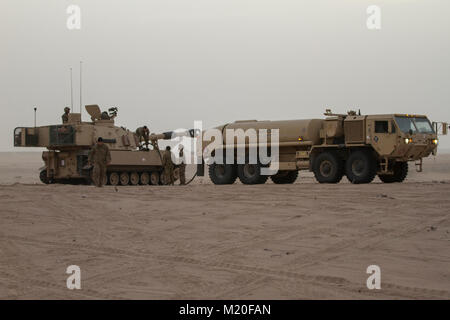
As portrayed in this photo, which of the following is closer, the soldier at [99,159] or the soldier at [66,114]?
the soldier at [99,159]

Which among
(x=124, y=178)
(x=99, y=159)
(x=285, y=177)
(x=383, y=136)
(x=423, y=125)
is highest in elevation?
(x=423, y=125)

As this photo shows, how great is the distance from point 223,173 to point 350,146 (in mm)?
5637

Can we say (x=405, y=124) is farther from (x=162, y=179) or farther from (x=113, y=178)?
(x=162, y=179)

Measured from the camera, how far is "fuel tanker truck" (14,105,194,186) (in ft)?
98.6

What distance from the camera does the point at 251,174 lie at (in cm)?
2722

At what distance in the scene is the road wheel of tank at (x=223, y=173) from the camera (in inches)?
1094

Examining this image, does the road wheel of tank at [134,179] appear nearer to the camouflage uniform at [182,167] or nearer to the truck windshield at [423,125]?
the camouflage uniform at [182,167]

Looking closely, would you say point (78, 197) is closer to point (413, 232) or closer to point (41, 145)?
point (413, 232)

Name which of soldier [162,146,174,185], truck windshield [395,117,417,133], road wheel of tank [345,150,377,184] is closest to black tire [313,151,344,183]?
road wheel of tank [345,150,377,184]

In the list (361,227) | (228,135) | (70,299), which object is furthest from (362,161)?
(70,299)

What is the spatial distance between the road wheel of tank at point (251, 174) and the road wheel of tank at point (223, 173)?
346mm

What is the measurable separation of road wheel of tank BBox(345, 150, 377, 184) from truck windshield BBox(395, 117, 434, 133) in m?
1.33

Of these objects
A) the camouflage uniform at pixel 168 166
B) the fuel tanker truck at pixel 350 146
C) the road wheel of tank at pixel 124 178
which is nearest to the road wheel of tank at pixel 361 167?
the fuel tanker truck at pixel 350 146

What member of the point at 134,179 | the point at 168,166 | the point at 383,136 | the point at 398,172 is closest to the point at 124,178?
the point at 134,179
